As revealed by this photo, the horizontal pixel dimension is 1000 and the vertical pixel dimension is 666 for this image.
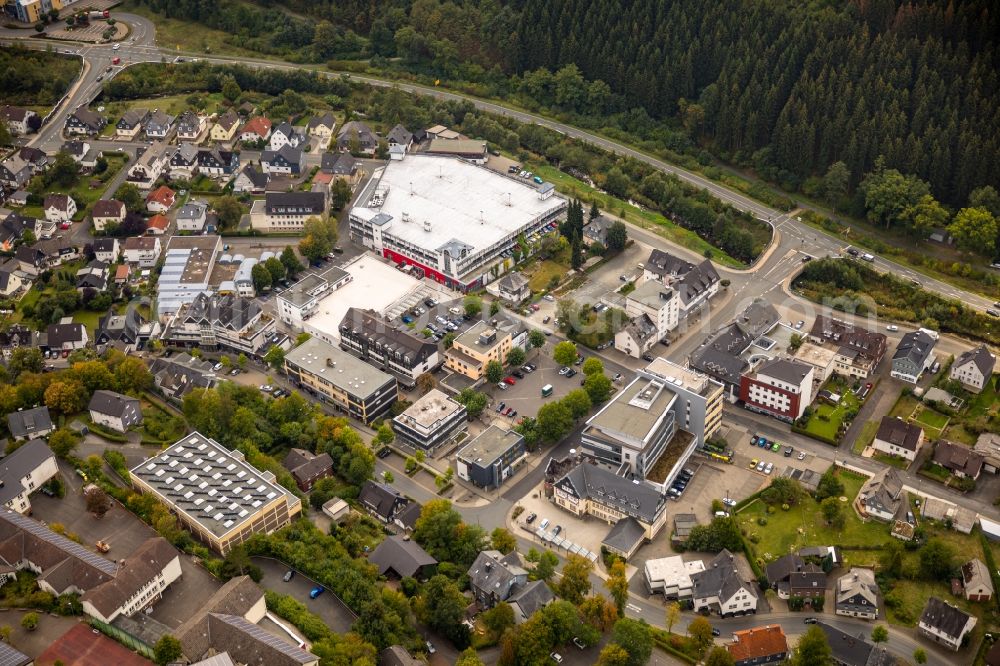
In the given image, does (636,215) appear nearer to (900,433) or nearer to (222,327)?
(900,433)

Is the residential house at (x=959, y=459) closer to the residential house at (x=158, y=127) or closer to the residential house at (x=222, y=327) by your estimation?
the residential house at (x=222, y=327)

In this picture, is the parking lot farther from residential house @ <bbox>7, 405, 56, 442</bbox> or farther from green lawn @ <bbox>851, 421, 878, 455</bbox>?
green lawn @ <bbox>851, 421, 878, 455</bbox>

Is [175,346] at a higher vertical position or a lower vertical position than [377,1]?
lower

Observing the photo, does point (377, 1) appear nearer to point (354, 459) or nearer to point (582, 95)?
point (582, 95)

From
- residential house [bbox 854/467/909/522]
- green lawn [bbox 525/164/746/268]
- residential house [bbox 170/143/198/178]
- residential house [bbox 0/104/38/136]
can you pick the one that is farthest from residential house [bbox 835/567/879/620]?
residential house [bbox 0/104/38/136]

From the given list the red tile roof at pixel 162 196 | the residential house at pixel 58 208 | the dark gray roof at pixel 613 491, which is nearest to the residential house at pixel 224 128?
the red tile roof at pixel 162 196

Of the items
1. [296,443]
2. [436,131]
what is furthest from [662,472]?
[436,131]
